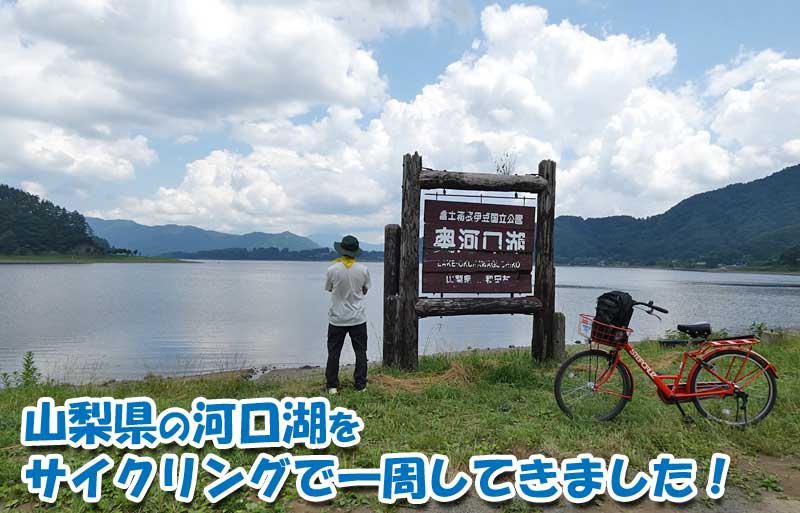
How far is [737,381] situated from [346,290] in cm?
481

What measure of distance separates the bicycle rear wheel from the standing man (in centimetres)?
412

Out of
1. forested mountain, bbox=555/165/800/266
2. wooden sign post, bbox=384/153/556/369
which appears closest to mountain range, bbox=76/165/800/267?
forested mountain, bbox=555/165/800/266

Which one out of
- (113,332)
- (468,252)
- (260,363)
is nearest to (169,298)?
(113,332)

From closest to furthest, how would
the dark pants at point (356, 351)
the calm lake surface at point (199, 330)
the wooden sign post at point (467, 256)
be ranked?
the dark pants at point (356, 351) → the wooden sign post at point (467, 256) → the calm lake surface at point (199, 330)

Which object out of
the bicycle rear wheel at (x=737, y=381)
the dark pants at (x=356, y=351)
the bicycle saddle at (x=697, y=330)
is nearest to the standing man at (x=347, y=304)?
the dark pants at (x=356, y=351)

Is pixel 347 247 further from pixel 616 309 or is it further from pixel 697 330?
pixel 697 330

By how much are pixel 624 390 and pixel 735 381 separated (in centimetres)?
119

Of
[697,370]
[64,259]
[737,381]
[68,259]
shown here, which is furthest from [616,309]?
[68,259]

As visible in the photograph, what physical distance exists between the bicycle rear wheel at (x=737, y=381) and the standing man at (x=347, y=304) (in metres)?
4.12

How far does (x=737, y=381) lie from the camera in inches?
213

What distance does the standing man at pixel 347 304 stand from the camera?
6.89 m

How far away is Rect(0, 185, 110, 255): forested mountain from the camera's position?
111 metres

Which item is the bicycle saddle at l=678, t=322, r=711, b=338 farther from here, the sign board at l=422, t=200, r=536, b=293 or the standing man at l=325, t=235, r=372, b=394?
the standing man at l=325, t=235, r=372, b=394

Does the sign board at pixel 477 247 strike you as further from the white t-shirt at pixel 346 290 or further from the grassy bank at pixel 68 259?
the grassy bank at pixel 68 259
